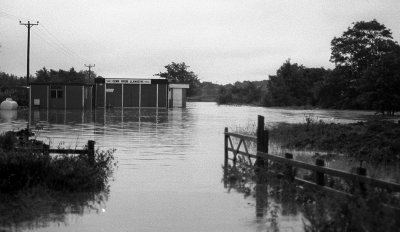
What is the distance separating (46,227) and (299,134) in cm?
1715

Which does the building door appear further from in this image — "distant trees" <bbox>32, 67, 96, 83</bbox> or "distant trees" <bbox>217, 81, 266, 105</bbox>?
"distant trees" <bbox>217, 81, 266, 105</bbox>

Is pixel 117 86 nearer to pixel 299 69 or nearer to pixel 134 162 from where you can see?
pixel 299 69

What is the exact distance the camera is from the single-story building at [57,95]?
62.0 metres

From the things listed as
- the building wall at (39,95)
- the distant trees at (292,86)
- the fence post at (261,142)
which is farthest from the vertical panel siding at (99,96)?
the fence post at (261,142)

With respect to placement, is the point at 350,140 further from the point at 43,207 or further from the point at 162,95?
the point at 162,95

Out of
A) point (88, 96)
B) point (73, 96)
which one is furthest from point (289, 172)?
point (88, 96)

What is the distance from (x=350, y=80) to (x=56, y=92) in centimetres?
4188

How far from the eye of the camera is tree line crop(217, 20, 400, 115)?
45.9 metres

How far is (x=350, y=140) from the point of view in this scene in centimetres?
1962

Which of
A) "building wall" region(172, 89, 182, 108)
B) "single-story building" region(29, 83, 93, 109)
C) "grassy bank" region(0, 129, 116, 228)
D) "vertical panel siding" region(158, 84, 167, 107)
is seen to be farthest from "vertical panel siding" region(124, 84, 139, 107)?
"grassy bank" region(0, 129, 116, 228)

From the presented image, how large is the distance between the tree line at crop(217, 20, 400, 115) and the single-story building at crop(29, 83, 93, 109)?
31331 mm

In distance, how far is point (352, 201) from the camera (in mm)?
6664

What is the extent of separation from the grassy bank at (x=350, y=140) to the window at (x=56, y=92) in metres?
41.9

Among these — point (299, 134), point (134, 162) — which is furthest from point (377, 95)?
point (134, 162)
